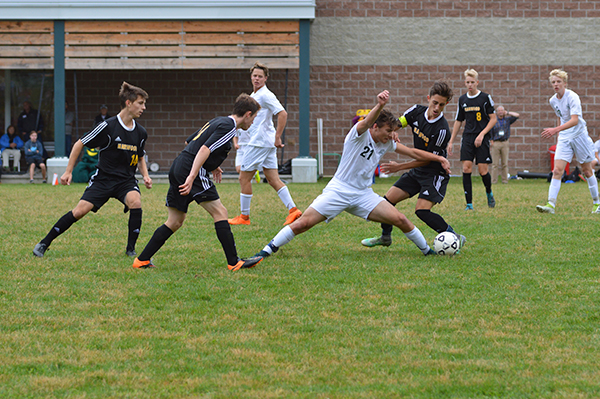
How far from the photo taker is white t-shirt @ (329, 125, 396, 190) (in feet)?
19.7

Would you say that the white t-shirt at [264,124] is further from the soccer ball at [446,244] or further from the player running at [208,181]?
the soccer ball at [446,244]

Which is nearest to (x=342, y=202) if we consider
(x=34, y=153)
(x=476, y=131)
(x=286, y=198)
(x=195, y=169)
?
(x=195, y=169)

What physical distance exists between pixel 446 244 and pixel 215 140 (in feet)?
8.02

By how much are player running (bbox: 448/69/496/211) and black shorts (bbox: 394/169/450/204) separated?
12.5 ft

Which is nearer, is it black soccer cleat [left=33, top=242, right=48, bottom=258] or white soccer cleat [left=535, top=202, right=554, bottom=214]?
black soccer cleat [left=33, top=242, right=48, bottom=258]

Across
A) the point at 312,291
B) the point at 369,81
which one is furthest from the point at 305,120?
the point at 312,291

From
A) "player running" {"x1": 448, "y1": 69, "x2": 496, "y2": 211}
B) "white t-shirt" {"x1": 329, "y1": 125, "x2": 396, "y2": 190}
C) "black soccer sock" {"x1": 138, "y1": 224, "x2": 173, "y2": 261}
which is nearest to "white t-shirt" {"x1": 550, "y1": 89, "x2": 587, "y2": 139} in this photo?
"player running" {"x1": 448, "y1": 69, "x2": 496, "y2": 211}

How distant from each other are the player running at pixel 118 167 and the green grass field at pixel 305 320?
1.03 feet

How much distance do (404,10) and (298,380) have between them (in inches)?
699

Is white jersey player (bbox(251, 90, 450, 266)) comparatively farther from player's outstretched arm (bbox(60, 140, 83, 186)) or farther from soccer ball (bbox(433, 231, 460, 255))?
player's outstretched arm (bbox(60, 140, 83, 186))

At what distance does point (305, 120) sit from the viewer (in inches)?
703

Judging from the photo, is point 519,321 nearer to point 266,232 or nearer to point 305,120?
point 266,232

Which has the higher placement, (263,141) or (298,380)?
(263,141)

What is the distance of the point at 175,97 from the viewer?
19.7 m
